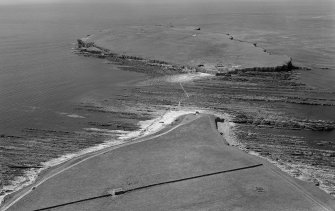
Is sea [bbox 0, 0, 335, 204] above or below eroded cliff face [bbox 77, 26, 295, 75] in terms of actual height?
below

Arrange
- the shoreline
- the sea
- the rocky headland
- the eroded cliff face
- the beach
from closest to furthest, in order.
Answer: the beach → the shoreline → the rocky headland → the sea → the eroded cliff face

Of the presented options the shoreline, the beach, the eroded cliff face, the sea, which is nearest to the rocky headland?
the eroded cliff face

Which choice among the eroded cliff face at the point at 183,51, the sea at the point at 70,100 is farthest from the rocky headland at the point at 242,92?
the sea at the point at 70,100

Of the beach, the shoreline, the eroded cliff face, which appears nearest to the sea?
the shoreline

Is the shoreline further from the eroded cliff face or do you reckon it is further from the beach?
the eroded cliff face

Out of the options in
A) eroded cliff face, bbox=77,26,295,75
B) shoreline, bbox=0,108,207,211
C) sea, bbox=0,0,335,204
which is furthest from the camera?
eroded cliff face, bbox=77,26,295,75

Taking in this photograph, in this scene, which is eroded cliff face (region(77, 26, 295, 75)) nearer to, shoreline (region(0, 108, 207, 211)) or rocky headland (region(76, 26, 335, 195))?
rocky headland (region(76, 26, 335, 195))

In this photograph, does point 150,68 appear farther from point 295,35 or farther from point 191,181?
point 295,35

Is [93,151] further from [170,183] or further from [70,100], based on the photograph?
[70,100]

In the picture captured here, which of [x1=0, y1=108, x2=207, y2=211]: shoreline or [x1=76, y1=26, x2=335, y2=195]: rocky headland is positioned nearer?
[x1=0, y1=108, x2=207, y2=211]: shoreline
